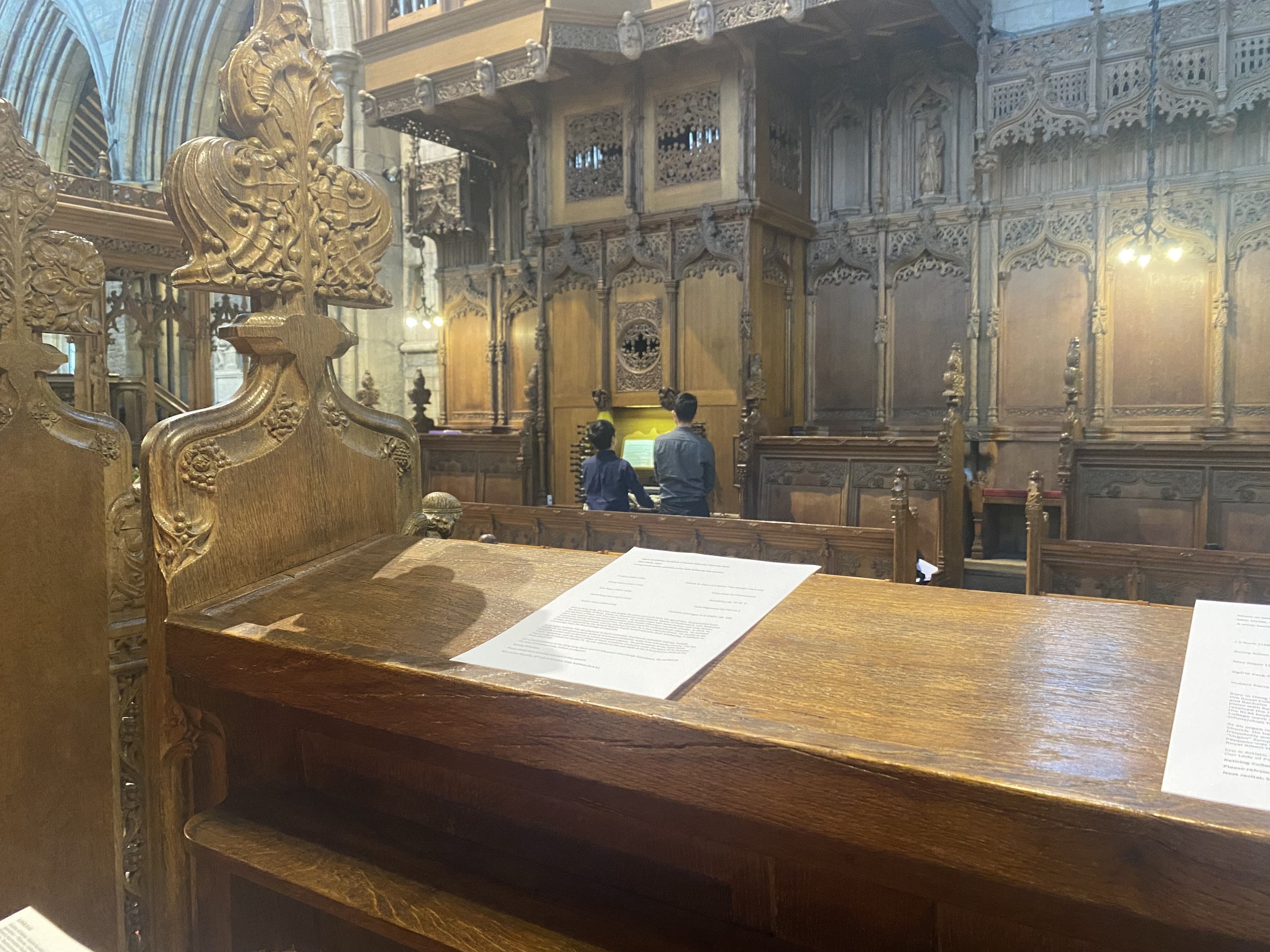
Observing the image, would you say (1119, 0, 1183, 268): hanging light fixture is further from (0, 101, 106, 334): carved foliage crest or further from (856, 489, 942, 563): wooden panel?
(0, 101, 106, 334): carved foliage crest

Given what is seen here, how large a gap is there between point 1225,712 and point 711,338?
8026mm

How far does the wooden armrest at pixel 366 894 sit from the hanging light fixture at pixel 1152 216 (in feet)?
23.4

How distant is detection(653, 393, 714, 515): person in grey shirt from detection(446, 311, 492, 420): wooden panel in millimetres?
6015

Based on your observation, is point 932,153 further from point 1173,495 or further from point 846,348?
point 1173,495

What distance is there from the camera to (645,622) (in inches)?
54.6

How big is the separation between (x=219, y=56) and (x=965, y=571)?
1529cm

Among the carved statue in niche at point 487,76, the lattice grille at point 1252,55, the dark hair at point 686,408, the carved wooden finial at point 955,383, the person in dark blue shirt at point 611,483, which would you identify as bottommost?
the person in dark blue shirt at point 611,483

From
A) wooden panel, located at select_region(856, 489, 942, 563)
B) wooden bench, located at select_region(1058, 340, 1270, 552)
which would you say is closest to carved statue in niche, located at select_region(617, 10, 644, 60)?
wooden panel, located at select_region(856, 489, 942, 563)

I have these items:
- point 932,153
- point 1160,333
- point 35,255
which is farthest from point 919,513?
point 35,255

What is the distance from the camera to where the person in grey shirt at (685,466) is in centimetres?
571

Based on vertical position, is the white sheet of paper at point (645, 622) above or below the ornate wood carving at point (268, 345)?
below

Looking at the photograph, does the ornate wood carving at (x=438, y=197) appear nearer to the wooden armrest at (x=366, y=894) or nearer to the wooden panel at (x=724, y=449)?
the wooden panel at (x=724, y=449)

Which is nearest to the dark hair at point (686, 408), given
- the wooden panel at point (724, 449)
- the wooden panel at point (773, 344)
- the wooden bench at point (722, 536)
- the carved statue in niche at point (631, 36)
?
the wooden bench at point (722, 536)

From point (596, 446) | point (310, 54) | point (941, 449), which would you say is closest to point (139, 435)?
point (596, 446)
